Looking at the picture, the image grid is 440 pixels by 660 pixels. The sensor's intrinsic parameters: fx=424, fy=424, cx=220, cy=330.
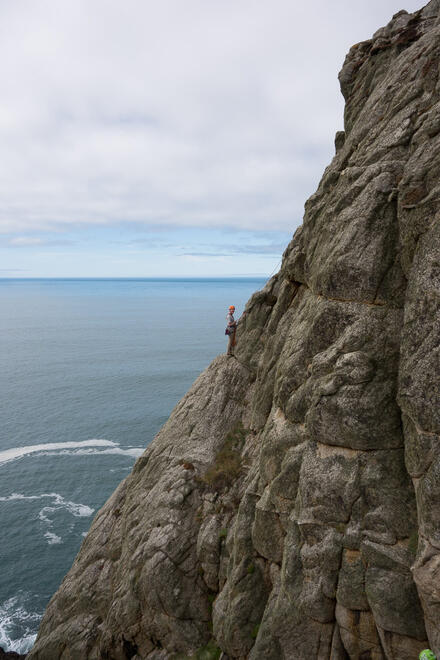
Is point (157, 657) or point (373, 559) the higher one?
point (373, 559)

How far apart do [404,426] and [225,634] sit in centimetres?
1571

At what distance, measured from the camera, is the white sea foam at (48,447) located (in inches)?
3359

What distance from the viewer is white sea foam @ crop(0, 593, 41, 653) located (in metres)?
46.3

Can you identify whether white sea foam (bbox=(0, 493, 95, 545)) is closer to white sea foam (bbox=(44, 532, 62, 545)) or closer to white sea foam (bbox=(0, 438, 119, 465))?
white sea foam (bbox=(44, 532, 62, 545))

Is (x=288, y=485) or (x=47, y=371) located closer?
(x=288, y=485)

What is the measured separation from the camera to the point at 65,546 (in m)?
60.5

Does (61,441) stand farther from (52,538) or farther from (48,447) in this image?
(52,538)

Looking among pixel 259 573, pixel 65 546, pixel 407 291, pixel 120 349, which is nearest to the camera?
pixel 407 291

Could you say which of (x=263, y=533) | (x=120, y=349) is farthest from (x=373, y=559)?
(x=120, y=349)

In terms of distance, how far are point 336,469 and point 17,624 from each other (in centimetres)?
4990

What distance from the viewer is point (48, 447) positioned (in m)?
88.5

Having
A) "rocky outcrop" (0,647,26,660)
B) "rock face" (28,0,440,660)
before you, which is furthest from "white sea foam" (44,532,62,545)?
"rock face" (28,0,440,660)

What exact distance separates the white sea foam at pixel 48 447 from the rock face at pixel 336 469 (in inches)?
2283

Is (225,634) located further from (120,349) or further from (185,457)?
(120,349)
